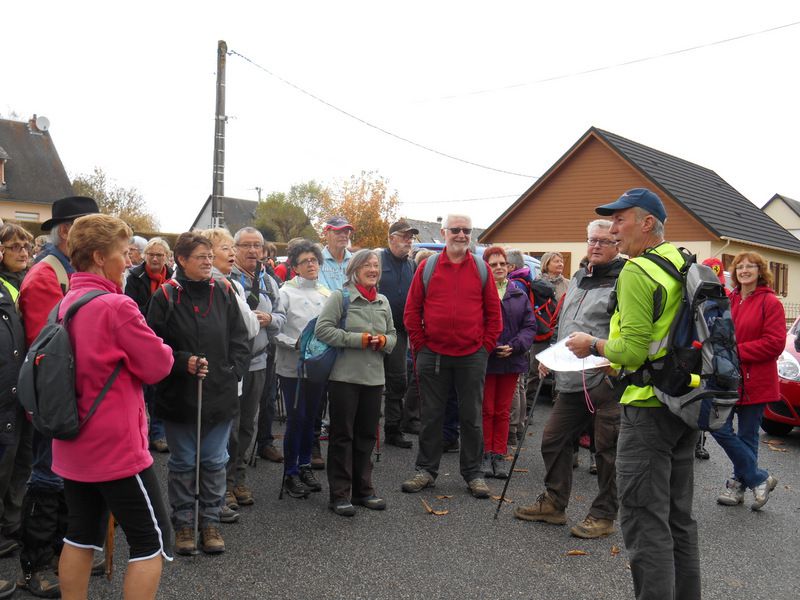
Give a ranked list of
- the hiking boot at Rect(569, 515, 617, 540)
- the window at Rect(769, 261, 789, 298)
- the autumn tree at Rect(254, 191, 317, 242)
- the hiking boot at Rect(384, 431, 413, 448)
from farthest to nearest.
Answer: the autumn tree at Rect(254, 191, 317, 242) → the window at Rect(769, 261, 789, 298) → the hiking boot at Rect(384, 431, 413, 448) → the hiking boot at Rect(569, 515, 617, 540)

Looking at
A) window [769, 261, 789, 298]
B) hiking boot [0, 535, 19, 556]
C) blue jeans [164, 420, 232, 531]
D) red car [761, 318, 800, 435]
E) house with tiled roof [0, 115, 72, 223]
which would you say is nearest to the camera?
hiking boot [0, 535, 19, 556]

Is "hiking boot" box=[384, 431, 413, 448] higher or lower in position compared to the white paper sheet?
lower

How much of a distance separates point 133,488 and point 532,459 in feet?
16.0

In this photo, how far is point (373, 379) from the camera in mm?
5352

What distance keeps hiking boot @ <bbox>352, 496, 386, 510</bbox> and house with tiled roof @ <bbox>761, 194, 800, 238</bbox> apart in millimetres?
71784

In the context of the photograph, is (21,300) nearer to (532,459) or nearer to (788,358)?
(532,459)

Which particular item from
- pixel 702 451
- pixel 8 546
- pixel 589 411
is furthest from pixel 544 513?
pixel 8 546

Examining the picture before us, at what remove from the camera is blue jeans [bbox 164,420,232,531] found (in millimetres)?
4438

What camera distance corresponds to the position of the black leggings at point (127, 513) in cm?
299

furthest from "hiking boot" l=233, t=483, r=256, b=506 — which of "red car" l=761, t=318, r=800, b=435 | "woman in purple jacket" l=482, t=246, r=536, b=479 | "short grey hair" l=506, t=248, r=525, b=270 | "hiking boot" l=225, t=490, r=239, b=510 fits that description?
"red car" l=761, t=318, r=800, b=435

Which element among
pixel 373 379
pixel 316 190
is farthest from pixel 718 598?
pixel 316 190

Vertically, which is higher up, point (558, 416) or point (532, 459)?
point (558, 416)

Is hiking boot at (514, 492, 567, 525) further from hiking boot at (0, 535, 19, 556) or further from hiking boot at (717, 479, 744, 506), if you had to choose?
hiking boot at (0, 535, 19, 556)

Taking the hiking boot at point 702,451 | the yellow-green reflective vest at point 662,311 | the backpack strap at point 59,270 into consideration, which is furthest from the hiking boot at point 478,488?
the backpack strap at point 59,270
